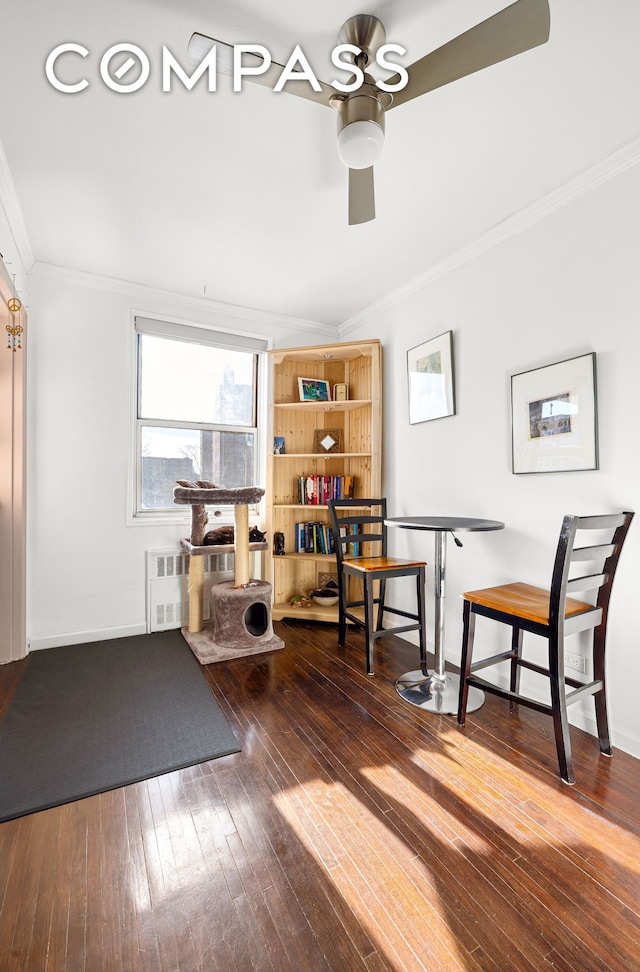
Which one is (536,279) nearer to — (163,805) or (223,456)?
(223,456)

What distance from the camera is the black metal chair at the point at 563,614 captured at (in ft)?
5.44

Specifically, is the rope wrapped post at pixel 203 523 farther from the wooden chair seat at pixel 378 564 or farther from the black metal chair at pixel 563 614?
the black metal chair at pixel 563 614

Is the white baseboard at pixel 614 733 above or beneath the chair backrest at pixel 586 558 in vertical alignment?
beneath

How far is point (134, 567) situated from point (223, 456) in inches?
42.6

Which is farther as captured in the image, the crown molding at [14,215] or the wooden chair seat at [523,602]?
the crown molding at [14,215]

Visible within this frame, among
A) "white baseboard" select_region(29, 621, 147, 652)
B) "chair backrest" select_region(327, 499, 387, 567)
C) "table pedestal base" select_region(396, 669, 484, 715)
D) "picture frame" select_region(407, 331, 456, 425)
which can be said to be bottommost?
"table pedestal base" select_region(396, 669, 484, 715)

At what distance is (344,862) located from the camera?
132 cm

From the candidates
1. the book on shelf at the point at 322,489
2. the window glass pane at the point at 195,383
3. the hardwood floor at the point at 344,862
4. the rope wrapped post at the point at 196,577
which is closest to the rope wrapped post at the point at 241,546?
the rope wrapped post at the point at 196,577

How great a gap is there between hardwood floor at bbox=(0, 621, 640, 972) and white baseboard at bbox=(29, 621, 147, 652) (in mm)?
1545

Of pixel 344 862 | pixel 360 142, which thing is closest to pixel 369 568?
pixel 344 862

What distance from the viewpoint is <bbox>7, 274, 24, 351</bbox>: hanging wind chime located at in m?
2.44

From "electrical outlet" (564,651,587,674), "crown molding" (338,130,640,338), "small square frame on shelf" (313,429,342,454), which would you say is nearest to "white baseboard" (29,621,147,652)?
"small square frame on shelf" (313,429,342,454)

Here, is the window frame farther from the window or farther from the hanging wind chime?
the hanging wind chime

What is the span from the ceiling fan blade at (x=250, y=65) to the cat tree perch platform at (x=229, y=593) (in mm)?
2009
